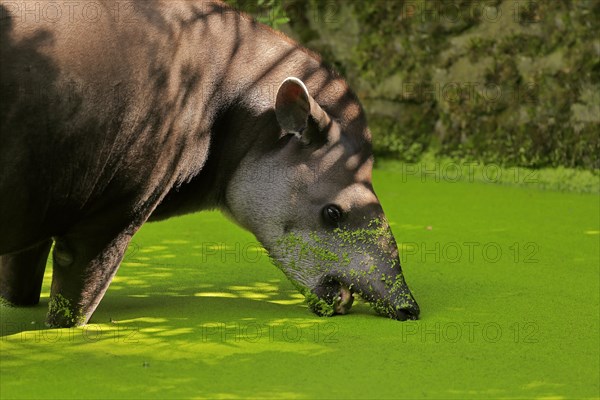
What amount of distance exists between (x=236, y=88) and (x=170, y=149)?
0.39 meters

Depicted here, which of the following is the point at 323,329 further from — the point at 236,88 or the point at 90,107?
the point at 90,107

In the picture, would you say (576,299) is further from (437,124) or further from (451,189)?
(437,124)

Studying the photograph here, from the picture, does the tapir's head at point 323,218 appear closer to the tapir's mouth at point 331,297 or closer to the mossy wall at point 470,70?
the tapir's mouth at point 331,297

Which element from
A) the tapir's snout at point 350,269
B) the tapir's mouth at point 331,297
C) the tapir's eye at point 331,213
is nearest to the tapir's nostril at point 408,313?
the tapir's snout at point 350,269

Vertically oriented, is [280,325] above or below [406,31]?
below

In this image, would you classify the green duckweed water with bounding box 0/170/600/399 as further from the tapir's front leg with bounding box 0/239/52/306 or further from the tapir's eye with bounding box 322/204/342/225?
the tapir's eye with bounding box 322/204/342/225

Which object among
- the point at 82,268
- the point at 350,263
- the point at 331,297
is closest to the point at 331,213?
the point at 350,263

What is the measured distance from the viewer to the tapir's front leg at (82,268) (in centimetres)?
454

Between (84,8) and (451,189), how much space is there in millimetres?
4042

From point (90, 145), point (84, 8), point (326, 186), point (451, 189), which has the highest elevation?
point (84, 8)

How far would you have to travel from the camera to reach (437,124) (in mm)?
8625

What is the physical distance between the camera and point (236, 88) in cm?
473

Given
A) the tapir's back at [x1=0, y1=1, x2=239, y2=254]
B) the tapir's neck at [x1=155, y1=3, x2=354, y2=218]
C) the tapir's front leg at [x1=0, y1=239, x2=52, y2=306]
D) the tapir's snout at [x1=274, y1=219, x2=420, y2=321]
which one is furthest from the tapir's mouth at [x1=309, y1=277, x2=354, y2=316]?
the tapir's front leg at [x1=0, y1=239, x2=52, y2=306]

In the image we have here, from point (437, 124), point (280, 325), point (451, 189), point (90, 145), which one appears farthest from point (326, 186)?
point (437, 124)
